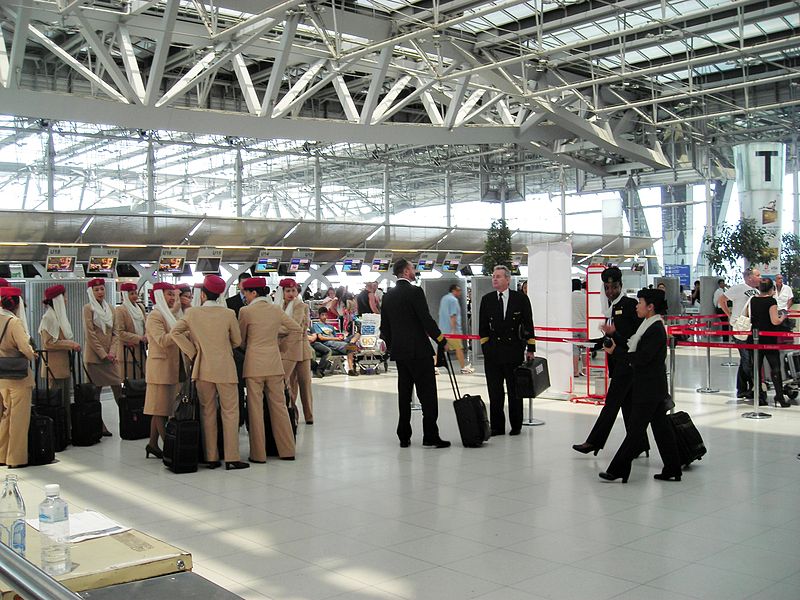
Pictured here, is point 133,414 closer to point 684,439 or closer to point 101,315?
point 101,315

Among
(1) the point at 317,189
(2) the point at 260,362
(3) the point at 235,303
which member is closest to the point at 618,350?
(2) the point at 260,362

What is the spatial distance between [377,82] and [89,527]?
13.9 metres

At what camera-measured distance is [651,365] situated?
715 centimetres

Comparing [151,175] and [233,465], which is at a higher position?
[151,175]

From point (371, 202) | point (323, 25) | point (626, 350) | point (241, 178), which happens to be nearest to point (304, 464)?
point (626, 350)

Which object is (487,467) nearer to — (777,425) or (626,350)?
(626,350)

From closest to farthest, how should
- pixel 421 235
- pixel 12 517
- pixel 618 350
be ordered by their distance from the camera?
pixel 12 517, pixel 618 350, pixel 421 235

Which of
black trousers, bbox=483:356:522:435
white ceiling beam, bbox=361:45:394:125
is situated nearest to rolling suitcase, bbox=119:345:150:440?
black trousers, bbox=483:356:522:435

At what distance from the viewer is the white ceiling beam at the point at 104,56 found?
488 inches

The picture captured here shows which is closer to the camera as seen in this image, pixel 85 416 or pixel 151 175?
pixel 85 416

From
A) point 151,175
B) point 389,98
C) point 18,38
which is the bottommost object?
point 151,175

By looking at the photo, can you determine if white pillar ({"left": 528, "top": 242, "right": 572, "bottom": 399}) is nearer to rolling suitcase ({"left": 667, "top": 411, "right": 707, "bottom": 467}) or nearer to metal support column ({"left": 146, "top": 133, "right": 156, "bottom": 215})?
rolling suitcase ({"left": 667, "top": 411, "right": 707, "bottom": 467})

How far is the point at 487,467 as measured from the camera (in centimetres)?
817

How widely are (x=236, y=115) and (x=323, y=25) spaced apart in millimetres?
2331
